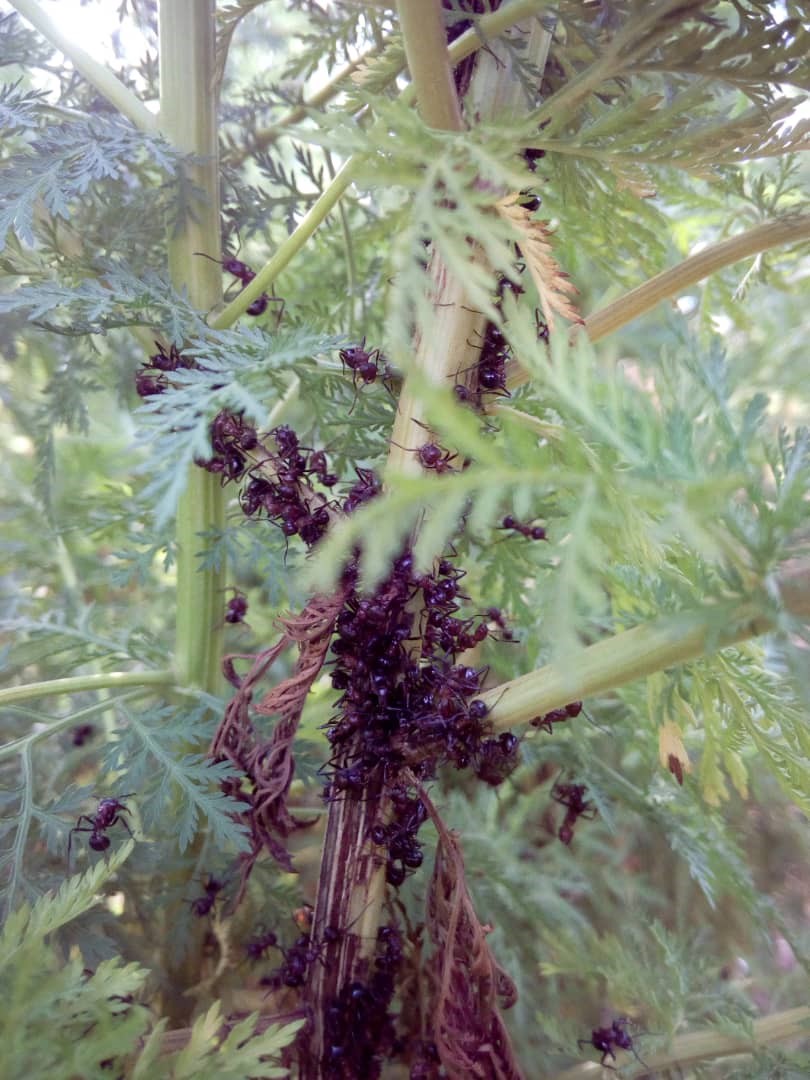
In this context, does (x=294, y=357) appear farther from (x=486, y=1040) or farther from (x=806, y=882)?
(x=806, y=882)

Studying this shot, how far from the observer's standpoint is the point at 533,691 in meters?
0.46

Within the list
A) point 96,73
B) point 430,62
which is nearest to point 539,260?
point 430,62

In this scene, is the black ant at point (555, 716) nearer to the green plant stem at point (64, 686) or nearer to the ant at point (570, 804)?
the ant at point (570, 804)

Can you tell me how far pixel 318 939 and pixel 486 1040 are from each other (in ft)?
0.39

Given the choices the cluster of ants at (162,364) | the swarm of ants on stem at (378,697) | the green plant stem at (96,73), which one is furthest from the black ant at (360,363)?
the green plant stem at (96,73)

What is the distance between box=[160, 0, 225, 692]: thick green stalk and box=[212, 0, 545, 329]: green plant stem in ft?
0.17

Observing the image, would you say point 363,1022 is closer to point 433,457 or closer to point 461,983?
point 461,983

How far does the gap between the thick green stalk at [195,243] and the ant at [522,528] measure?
23 centimetres

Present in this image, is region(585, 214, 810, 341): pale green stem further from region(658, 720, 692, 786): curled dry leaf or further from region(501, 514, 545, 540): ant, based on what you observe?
region(658, 720, 692, 786): curled dry leaf

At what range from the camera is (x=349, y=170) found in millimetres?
467

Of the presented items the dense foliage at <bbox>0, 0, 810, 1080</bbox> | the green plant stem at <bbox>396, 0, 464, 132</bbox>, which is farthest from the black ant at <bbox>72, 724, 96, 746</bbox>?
the green plant stem at <bbox>396, 0, 464, 132</bbox>

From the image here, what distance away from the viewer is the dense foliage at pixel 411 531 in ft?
1.21

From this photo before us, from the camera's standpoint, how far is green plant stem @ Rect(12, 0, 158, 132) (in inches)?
22.0

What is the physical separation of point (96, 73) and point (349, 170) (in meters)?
0.24
